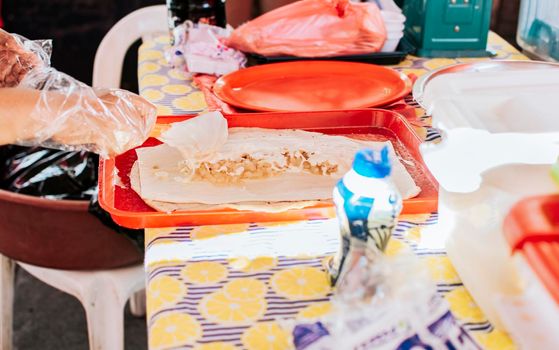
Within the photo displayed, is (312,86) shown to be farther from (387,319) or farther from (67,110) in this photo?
(387,319)

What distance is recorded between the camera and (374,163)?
2.37 ft

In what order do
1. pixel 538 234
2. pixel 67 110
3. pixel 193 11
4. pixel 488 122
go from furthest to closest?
pixel 193 11 < pixel 67 110 < pixel 488 122 < pixel 538 234

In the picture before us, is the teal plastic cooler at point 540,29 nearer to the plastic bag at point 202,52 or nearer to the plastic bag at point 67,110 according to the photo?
the plastic bag at point 202,52

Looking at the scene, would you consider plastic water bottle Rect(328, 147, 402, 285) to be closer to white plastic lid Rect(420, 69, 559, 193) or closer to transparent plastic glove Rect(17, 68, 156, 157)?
white plastic lid Rect(420, 69, 559, 193)

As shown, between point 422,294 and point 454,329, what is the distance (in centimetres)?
5

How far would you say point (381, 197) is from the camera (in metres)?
0.75

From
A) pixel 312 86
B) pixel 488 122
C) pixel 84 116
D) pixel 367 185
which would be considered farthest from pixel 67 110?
pixel 312 86

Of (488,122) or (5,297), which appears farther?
(5,297)

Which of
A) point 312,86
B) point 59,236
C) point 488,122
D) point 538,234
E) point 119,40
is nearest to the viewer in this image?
point 538,234

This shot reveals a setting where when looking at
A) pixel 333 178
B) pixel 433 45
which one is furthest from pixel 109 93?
pixel 433 45

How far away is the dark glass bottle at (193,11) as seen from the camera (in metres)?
1.78

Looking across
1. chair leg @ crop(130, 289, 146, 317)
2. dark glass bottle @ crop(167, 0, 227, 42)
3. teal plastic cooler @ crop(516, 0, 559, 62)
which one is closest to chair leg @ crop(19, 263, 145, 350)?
chair leg @ crop(130, 289, 146, 317)

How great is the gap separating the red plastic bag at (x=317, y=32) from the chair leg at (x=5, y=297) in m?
0.80

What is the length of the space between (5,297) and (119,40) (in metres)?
0.84
